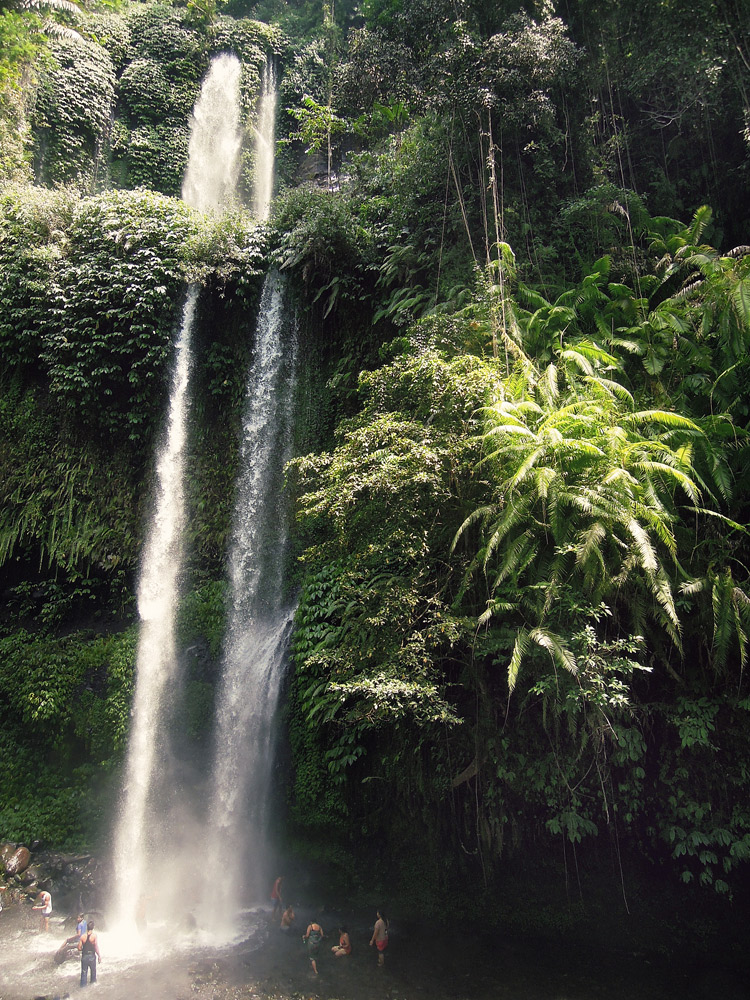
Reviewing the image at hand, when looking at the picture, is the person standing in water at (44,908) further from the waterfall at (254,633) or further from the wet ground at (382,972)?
the waterfall at (254,633)

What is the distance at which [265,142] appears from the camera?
1820 cm

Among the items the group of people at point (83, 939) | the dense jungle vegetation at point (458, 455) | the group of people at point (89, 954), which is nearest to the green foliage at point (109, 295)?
the dense jungle vegetation at point (458, 455)

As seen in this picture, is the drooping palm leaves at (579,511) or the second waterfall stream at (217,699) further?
the second waterfall stream at (217,699)

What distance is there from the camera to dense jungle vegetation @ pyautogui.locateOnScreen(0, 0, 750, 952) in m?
5.28

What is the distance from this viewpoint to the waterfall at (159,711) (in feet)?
26.0

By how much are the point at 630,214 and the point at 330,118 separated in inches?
332

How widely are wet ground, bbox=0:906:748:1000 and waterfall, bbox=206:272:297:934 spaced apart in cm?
85

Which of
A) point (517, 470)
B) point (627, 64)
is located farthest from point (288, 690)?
point (627, 64)

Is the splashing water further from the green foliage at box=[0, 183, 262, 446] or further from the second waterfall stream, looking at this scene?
the second waterfall stream

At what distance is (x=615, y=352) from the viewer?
689 cm

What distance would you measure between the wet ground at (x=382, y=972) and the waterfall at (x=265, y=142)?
16.6 meters

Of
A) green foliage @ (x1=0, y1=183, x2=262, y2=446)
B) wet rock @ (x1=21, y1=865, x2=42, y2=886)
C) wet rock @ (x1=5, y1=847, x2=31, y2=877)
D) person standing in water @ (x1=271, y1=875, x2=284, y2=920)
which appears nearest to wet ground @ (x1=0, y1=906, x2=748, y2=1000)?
person standing in water @ (x1=271, y1=875, x2=284, y2=920)

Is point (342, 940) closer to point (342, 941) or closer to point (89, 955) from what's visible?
point (342, 941)

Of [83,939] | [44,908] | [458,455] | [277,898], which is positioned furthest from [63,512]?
[458,455]
